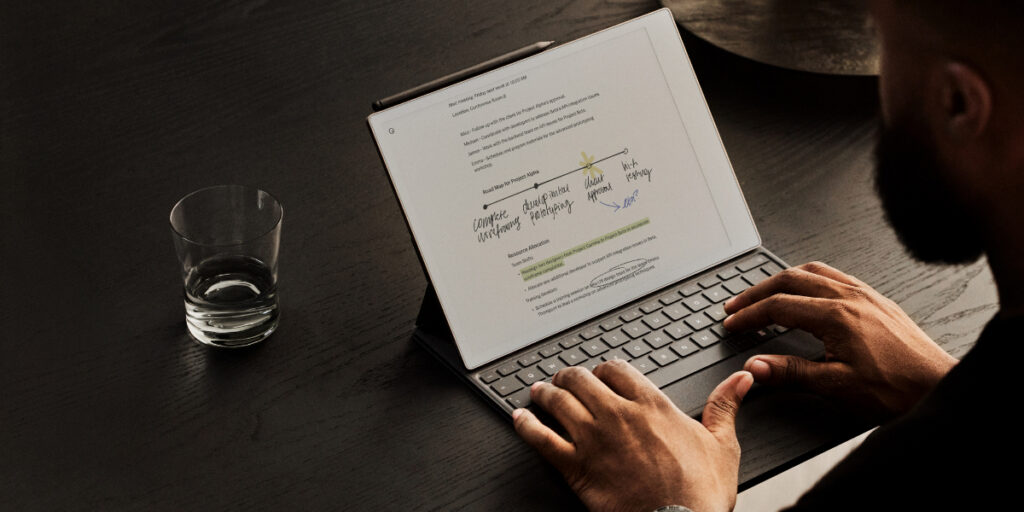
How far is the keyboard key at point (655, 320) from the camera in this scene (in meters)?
1.05

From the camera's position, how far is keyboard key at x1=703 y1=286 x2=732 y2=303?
1.08m

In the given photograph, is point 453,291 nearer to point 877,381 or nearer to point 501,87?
point 501,87

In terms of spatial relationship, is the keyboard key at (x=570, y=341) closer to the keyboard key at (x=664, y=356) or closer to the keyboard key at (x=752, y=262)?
the keyboard key at (x=664, y=356)

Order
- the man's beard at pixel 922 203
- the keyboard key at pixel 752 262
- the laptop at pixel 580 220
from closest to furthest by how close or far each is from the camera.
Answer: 1. the man's beard at pixel 922 203
2. the laptop at pixel 580 220
3. the keyboard key at pixel 752 262

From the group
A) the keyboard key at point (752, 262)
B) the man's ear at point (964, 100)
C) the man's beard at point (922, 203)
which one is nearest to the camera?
the man's ear at point (964, 100)

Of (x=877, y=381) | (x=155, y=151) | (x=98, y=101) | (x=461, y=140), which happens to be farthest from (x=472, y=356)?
(x=98, y=101)

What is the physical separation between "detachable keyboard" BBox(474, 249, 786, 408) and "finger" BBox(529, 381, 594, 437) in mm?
18

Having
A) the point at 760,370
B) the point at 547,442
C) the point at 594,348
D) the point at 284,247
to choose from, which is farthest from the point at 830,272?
the point at 284,247

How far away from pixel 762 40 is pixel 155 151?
78 cm

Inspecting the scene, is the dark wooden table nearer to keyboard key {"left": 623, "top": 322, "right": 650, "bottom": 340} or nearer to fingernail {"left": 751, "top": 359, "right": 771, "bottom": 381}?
fingernail {"left": 751, "top": 359, "right": 771, "bottom": 381}

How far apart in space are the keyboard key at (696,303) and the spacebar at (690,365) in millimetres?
50

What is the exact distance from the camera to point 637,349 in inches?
40.4

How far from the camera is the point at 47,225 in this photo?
1.12 m

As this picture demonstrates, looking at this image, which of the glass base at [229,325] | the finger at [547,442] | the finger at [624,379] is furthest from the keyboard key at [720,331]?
→ the glass base at [229,325]
